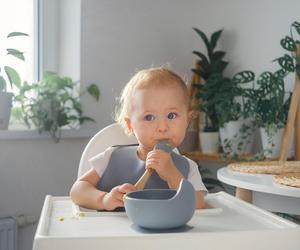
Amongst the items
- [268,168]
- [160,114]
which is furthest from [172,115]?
[268,168]

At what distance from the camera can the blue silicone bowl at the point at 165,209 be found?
2.04 feet

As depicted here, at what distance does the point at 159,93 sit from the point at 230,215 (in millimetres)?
252

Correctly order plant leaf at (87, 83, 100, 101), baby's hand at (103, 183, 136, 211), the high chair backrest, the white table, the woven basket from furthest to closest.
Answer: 1. plant leaf at (87, 83, 100, 101)
2. the woven basket
3. the high chair backrest
4. the white table
5. baby's hand at (103, 183, 136, 211)

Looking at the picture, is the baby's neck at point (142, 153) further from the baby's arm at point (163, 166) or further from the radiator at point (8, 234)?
the radiator at point (8, 234)

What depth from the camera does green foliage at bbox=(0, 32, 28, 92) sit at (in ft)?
5.80

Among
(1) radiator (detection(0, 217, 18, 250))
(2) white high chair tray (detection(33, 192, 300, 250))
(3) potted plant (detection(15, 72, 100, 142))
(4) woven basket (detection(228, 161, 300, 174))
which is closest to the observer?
(2) white high chair tray (detection(33, 192, 300, 250))

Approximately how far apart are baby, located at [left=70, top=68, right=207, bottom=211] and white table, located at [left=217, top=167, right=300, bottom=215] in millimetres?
210

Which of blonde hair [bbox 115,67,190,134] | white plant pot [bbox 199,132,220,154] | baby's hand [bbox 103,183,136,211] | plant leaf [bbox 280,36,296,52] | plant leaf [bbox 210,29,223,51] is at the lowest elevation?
white plant pot [bbox 199,132,220,154]

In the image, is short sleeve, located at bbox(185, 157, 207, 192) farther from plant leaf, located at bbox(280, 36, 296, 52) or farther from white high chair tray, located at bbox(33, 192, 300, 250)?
plant leaf, located at bbox(280, 36, 296, 52)

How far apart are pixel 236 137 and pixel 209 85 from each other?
0.85 feet

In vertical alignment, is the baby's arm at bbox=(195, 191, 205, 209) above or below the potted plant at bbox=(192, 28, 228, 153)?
below

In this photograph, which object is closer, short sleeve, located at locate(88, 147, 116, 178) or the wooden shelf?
short sleeve, located at locate(88, 147, 116, 178)

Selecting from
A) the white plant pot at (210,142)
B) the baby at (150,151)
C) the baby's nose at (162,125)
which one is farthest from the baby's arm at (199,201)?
the white plant pot at (210,142)

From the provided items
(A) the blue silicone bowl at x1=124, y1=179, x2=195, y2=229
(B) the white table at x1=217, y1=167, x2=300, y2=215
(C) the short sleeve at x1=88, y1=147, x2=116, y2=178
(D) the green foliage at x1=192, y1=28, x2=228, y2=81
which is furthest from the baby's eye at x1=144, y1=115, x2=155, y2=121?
(D) the green foliage at x1=192, y1=28, x2=228, y2=81
